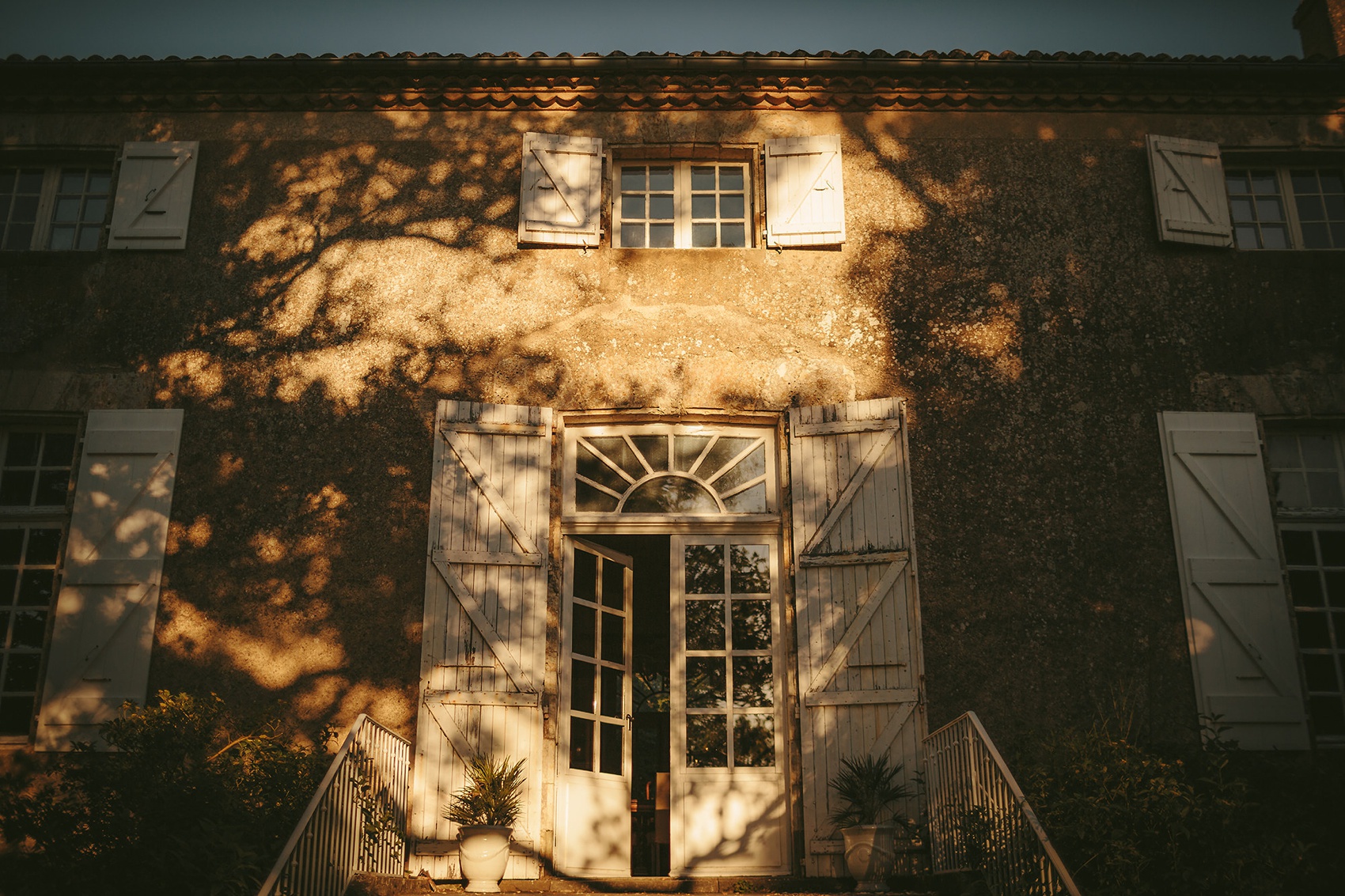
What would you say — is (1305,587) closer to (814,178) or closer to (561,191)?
(814,178)

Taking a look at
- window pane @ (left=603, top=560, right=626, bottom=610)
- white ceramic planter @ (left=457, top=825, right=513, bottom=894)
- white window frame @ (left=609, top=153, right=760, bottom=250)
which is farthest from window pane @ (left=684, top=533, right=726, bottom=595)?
white window frame @ (left=609, top=153, right=760, bottom=250)

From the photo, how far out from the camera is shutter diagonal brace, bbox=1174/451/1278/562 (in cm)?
683

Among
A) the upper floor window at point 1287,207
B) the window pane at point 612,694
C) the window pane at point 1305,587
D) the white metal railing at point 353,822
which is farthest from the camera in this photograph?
the upper floor window at point 1287,207

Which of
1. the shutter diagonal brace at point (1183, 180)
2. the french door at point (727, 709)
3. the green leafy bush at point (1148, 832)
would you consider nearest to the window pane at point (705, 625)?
the french door at point (727, 709)

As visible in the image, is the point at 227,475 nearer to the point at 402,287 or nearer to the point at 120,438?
the point at 120,438

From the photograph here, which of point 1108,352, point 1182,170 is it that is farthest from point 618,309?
point 1182,170

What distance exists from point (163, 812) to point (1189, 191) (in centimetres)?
723

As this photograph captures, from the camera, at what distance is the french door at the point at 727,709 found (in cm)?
643

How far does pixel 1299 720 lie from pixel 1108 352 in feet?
8.30

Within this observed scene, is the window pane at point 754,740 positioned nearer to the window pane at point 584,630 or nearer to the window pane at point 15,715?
the window pane at point 584,630

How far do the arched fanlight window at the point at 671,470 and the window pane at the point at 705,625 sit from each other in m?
0.59

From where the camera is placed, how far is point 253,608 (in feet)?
22.0

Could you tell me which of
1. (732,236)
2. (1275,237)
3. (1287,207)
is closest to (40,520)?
(732,236)

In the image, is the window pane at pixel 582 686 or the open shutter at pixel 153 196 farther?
the open shutter at pixel 153 196
